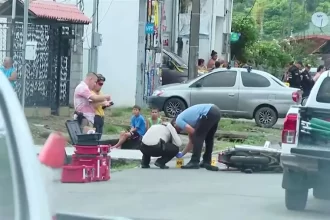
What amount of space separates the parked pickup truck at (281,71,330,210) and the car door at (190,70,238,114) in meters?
13.3

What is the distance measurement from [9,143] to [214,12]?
4106cm

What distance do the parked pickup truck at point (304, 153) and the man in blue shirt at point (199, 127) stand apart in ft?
14.3

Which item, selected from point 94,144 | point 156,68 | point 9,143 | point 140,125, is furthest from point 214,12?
point 9,143

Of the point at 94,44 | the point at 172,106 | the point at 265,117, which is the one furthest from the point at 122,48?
the point at 265,117

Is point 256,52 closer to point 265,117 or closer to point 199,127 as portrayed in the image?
point 265,117

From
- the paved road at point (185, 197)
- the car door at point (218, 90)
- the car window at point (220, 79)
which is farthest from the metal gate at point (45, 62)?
the paved road at point (185, 197)

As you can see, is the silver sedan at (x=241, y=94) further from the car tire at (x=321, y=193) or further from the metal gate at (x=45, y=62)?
the car tire at (x=321, y=193)

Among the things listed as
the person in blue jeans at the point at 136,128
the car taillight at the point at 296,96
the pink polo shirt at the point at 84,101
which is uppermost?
the pink polo shirt at the point at 84,101

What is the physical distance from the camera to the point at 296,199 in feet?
36.0

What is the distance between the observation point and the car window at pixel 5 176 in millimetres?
2488

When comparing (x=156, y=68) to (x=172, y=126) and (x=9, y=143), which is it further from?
(x=9, y=143)

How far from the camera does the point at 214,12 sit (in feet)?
142

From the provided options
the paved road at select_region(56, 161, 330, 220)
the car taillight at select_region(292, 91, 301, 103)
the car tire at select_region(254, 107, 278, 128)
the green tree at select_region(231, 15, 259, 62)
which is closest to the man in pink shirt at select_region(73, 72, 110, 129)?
the paved road at select_region(56, 161, 330, 220)

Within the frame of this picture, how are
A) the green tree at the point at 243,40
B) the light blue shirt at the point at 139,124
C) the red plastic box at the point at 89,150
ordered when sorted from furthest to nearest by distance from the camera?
the green tree at the point at 243,40 < the light blue shirt at the point at 139,124 < the red plastic box at the point at 89,150
